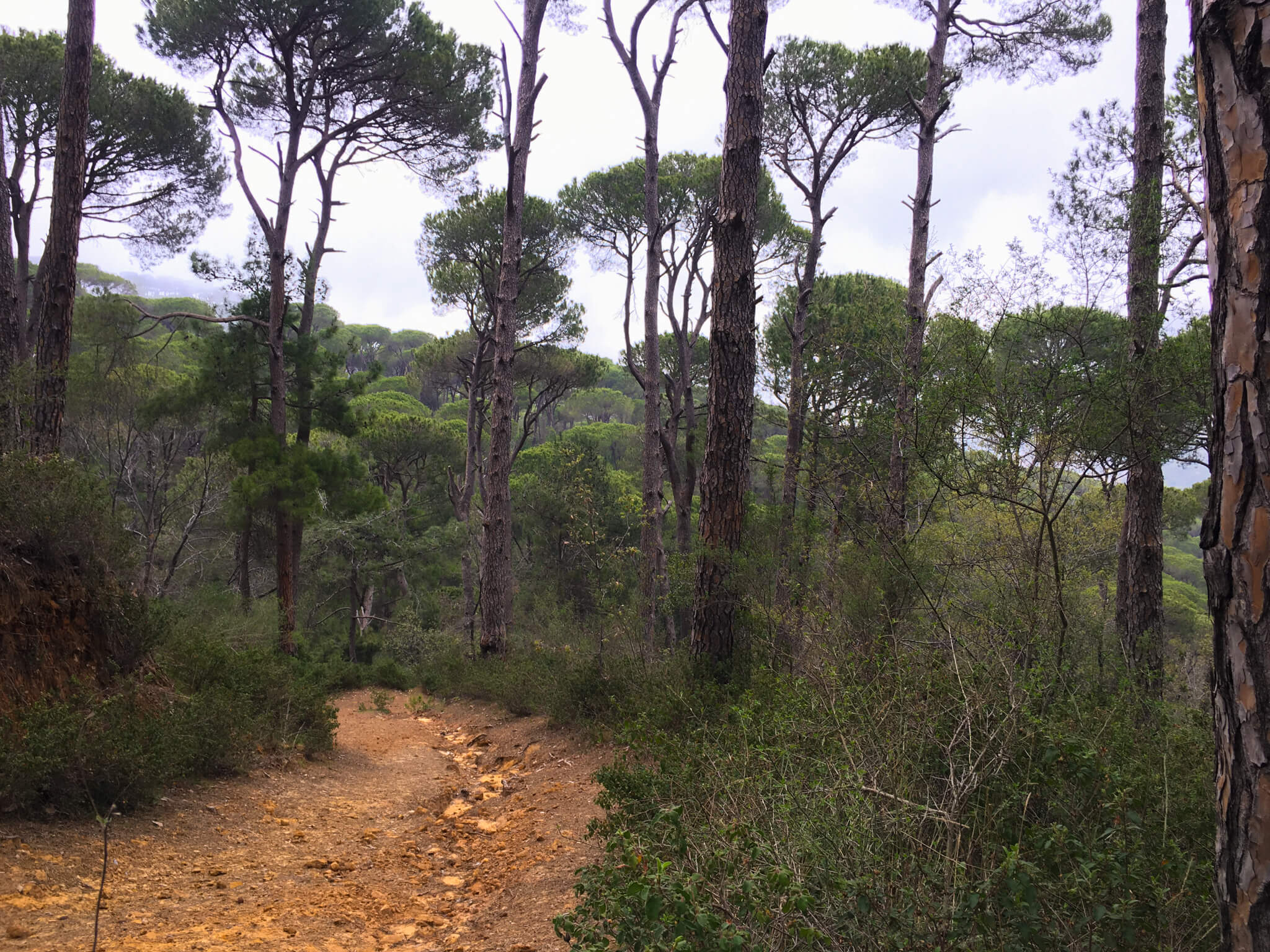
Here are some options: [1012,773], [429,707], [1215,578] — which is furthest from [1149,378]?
[429,707]

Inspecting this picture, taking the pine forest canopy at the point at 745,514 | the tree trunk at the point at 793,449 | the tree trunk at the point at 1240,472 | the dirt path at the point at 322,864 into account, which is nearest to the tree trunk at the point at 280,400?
the pine forest canopy at the point at 745,514

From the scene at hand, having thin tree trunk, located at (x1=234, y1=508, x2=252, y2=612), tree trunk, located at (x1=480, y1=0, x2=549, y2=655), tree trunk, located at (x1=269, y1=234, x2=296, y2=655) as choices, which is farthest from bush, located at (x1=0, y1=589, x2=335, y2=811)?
thin tree trunk, located at (x1=234, y1=508, x2=252, y2=612)

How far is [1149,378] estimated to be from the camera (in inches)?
189

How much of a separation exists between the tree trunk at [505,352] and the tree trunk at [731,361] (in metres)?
4.43

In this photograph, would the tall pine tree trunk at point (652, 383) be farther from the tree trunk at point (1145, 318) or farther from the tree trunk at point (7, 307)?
the tree trunk at point (7, 307)

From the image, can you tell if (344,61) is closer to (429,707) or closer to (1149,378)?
(429,707)

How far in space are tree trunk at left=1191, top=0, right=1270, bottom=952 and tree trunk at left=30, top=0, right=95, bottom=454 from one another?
7.52 metres

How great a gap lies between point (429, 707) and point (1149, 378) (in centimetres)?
866

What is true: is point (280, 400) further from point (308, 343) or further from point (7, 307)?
point (7, 307)

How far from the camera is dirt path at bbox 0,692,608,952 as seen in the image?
8.98 feet

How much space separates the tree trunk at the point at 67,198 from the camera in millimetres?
6258

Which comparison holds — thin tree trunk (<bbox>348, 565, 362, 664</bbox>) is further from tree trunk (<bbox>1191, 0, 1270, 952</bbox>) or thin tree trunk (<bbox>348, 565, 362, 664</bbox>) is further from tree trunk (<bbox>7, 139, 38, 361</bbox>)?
tree trunk (<bbox>1191, 0, 1270, 952</bbox>)

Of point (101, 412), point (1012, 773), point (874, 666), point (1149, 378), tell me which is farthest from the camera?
point (101, 412)

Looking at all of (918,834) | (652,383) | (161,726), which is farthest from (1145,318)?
(161,726)
